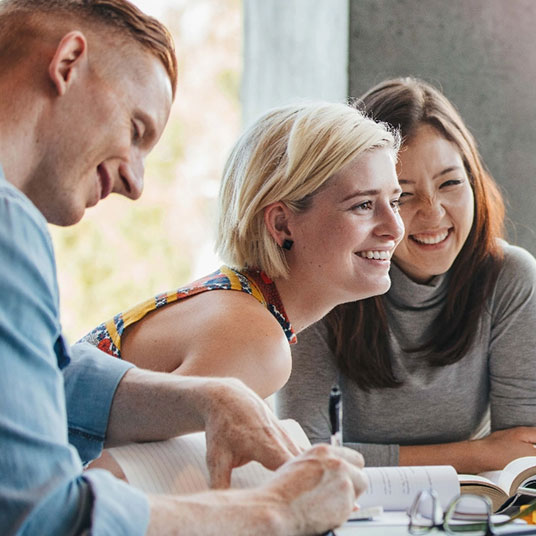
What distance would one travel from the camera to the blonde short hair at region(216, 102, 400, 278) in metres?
1.59

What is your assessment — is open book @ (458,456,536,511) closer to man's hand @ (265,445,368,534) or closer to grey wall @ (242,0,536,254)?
man's hand @ (265,445,368,534)

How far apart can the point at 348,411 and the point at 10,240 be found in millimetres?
1351

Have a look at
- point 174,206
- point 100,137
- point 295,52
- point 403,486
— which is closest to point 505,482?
point 403,486

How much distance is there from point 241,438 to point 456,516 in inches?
10.0

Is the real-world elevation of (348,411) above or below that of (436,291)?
below

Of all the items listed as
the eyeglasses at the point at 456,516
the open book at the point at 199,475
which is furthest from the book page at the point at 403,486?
the eyeglasses at the point at 456,516

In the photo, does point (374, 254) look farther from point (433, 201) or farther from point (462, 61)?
point (462, 61)

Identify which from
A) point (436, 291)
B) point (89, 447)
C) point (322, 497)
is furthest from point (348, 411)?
point (322, 497)

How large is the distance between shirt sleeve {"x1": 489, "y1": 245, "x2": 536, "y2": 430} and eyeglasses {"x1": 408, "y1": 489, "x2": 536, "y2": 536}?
1.00 metres

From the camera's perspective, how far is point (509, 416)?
190 centimetres

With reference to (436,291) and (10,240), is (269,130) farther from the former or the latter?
(10,240)

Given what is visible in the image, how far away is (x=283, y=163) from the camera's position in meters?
1.59

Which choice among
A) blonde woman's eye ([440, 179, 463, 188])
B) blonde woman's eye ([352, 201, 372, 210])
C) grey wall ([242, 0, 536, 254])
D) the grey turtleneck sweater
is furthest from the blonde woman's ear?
grey wall ([242, 0, 536, 254])

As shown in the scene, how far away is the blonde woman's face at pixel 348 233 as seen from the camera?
5.33 feet
